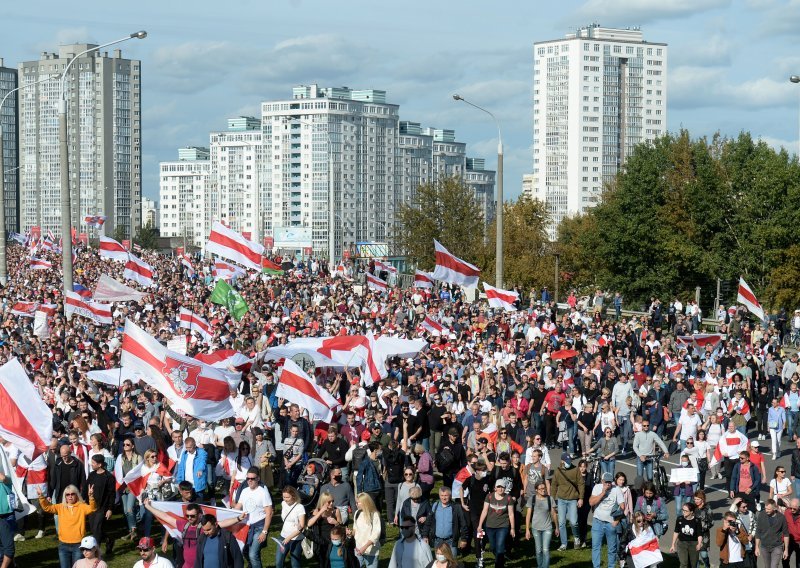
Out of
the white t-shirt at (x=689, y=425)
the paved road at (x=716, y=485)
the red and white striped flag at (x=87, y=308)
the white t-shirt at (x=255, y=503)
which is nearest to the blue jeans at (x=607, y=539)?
the paved road at (x=716, y=485)

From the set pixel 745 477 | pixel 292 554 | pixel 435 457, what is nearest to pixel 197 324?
pixel 435 457

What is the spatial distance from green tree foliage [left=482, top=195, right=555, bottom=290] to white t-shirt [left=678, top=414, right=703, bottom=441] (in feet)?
136

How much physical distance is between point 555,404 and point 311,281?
29550 millimetres

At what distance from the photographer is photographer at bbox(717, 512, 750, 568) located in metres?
14.5

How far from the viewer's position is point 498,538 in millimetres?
15266

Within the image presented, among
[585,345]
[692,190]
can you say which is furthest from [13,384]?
[692,190]

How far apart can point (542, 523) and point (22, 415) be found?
5.89 m

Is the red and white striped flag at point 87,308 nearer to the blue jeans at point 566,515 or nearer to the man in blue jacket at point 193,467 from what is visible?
the man in blue jacket at point 193,467

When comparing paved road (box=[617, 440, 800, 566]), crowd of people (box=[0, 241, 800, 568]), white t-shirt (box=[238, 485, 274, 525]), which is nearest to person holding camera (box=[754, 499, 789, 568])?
crowd of people (box=[0, 241, 800, 568])

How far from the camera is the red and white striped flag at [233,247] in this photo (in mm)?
37625

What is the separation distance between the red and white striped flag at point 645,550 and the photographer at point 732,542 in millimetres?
670

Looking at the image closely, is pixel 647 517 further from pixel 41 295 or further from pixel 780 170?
pixel 780 170

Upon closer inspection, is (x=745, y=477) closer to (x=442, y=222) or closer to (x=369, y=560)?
(x=369, y=560)

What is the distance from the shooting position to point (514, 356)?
29812 millimetres
